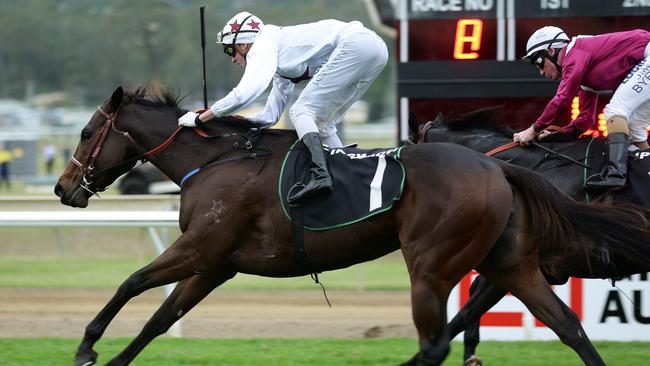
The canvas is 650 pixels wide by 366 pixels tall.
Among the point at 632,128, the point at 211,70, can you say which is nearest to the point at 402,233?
the point at 632,128

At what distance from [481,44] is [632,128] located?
180cm

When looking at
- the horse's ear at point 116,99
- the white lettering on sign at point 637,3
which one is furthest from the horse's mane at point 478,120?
the horse's ear at point 116,99

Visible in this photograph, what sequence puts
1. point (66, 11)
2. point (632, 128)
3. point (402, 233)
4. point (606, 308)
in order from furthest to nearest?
1. point (66, 11)
2. point (606, 308)
3. point (632, 128)
4. point (402, 233)

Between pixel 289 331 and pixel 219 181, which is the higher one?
pixel 219 181

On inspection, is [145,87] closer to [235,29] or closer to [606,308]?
[235,29]

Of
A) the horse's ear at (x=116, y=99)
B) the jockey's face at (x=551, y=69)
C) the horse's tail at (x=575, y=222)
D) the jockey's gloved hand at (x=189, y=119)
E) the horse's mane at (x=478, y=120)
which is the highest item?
the jockey's face at (x=551, y=69)

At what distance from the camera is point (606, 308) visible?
22.1ft

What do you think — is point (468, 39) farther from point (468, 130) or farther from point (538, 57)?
point (538, 57)

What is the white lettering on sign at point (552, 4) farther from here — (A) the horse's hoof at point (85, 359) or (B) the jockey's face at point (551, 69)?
(A) the horse's hoof at point (85, 359)

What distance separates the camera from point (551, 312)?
4867 mm

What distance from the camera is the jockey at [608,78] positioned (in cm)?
536

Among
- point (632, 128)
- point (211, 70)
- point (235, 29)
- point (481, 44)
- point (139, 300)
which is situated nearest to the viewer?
point (235, 29)

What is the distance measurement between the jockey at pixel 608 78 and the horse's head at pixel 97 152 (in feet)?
6.80

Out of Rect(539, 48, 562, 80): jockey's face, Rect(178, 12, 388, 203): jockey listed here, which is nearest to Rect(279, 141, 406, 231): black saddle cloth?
Rect(178, 12, 388, 203): jockey
